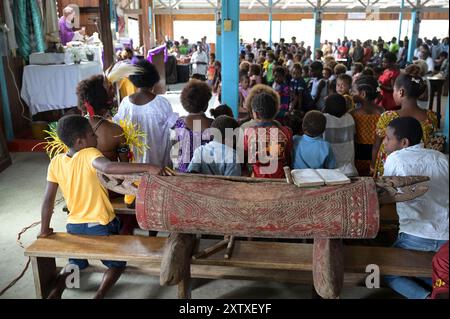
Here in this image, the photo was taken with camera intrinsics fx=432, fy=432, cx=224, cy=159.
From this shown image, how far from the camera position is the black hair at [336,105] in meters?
3.45

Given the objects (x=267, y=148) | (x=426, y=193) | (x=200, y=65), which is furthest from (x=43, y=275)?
(x=200, y=65)

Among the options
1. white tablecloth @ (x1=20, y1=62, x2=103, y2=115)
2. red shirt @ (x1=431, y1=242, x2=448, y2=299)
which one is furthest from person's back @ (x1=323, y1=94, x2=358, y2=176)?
white tablecloth @ (x1=20, y1=62, x2=103, y2=115)

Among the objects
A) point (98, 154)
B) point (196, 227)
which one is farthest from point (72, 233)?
point (196, 227)

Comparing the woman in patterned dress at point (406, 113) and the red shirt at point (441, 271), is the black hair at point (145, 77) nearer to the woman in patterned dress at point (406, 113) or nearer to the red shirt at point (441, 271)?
the woman in patterned dress at point (406, 113)

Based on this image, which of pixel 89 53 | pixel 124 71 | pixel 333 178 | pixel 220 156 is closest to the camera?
pixel 333 178

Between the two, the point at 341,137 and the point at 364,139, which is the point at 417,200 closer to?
the point at 341,137

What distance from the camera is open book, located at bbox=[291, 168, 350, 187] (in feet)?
7.09

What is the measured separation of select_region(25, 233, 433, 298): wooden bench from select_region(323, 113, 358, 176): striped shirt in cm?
110

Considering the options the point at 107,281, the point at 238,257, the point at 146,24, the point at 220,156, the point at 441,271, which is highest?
the point at 146,24

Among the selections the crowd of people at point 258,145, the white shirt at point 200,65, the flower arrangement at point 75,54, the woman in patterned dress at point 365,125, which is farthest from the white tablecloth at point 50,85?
the white shirt at point 200,65

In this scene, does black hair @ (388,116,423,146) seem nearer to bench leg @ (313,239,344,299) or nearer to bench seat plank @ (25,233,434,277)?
bench seat plank @ (25,233,434,277)

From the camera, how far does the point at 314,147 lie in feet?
9.85

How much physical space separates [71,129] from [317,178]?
1.40 meters

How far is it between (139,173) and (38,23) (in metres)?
5.22
